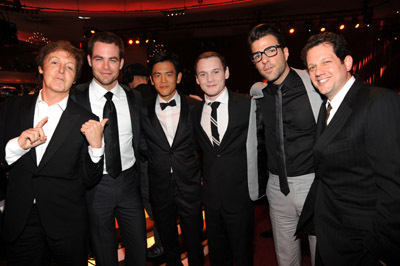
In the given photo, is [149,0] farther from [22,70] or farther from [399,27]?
[399,27]

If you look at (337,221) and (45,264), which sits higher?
(337,221)

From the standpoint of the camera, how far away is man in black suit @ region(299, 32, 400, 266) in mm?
1332

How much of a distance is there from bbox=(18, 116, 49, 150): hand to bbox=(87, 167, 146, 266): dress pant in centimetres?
65

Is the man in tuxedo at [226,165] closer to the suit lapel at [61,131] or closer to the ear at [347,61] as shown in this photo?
the ear at [347,61]

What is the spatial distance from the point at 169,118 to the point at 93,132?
848 mm

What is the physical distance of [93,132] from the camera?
1.89 meters

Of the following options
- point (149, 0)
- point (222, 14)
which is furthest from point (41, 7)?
point (222, 14)

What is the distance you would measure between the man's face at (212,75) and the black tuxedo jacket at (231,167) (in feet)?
0.67

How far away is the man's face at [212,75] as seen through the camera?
2377 millimetres

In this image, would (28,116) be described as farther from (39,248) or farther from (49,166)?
(39,248)

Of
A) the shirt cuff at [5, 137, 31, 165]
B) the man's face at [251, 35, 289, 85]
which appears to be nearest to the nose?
the man's face at [251, 35, 289, 85]

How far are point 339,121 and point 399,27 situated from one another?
11.0 m

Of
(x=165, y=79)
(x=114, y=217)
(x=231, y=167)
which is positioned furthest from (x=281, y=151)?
(x=114, y=217)

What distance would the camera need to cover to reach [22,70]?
1128cm
